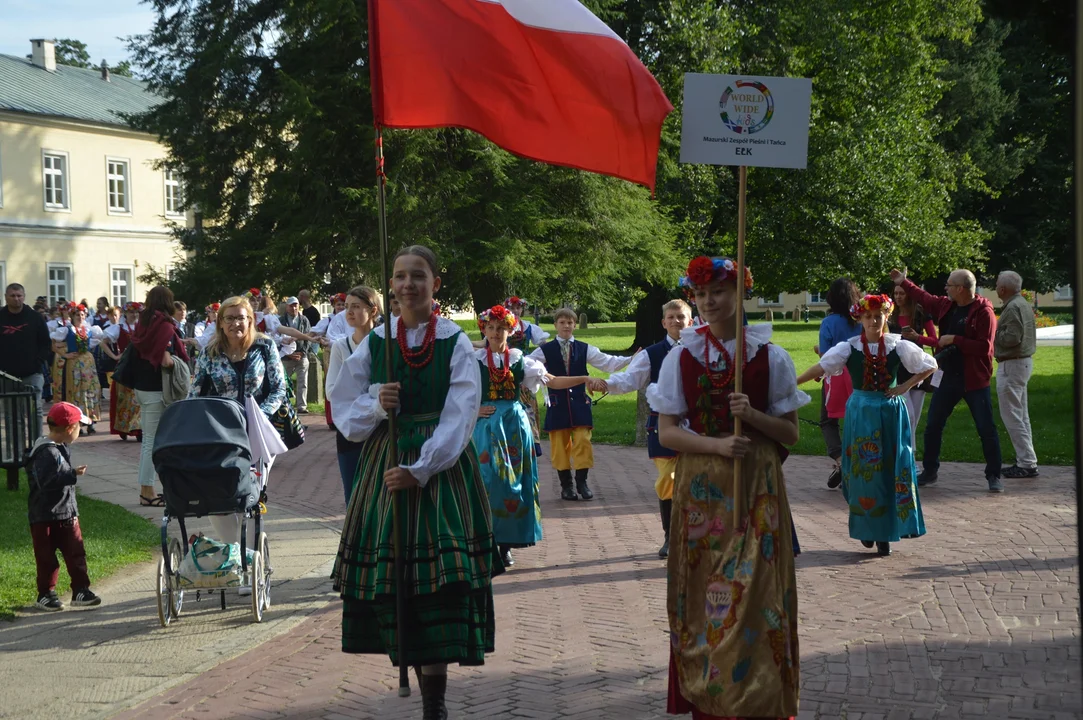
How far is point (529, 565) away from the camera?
8.90 metres

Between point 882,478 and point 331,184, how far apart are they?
688 inches

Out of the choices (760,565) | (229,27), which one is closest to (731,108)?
(760,565)

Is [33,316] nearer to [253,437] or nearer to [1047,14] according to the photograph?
[253,437]

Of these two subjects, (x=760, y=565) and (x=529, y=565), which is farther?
(x=529, y=565)

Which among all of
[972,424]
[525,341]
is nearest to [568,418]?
[525,341]

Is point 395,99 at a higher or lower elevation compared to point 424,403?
higher

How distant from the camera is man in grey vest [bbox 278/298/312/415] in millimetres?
19594

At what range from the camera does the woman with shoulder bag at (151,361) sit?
1104 cm

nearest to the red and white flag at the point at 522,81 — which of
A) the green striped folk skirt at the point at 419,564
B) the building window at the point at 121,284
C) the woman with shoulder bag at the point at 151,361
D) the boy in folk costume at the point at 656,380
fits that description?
the green striped folk skirt at the point at 419,564

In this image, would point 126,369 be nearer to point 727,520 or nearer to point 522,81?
point 522,81

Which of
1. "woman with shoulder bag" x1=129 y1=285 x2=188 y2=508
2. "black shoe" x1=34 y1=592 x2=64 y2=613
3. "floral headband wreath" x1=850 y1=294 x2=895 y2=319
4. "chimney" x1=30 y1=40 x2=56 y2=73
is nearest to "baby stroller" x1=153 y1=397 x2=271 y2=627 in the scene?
"black shoe" x1=34 y1=592 x2=64 y2=613

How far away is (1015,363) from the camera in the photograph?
1286 centimetres

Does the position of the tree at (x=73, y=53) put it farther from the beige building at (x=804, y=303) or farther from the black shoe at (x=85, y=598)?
the black shoe at (x=85, y=598)

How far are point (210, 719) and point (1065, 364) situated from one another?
87.4ft
